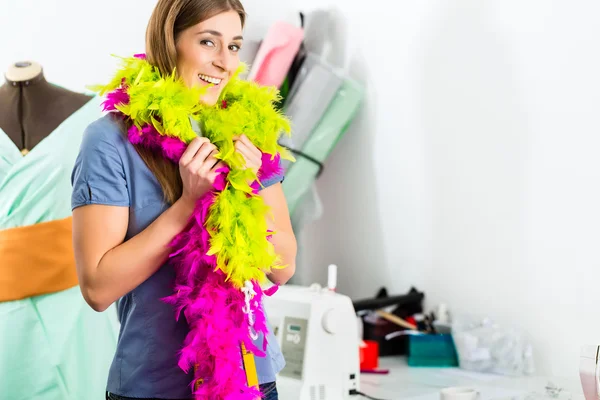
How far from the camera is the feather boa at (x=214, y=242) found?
1035mm

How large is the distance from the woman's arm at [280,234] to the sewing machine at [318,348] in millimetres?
689

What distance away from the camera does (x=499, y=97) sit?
2242 millimetres

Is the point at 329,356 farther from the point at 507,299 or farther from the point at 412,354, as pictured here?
the point at 507,299

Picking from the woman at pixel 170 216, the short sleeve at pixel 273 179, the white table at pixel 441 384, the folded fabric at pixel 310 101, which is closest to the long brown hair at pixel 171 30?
the woman at pixel 170 216

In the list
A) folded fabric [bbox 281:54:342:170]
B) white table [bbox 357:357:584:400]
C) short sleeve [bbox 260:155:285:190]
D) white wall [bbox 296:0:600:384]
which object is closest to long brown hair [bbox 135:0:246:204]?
short sleeve [bbox 260:155:285:190]

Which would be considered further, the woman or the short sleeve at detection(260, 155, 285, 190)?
the short sleeve at detection(260, 155, 285, 190)

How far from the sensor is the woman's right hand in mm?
1028

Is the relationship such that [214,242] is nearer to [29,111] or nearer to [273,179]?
[273,179]

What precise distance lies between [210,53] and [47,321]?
0.99 metres

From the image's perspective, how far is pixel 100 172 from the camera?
3.35 ft

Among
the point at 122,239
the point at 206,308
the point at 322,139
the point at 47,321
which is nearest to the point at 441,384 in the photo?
the point at 322,139

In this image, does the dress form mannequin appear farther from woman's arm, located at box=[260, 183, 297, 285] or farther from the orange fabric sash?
woman's arm, located at box=[260, 183, 297, 285]

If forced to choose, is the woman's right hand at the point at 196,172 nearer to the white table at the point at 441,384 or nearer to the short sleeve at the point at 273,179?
the short sleeve at the point at 273,179

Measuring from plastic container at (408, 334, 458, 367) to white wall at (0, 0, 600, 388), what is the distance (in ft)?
0.51
